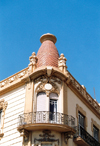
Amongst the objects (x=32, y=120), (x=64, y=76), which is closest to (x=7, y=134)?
(x=32, y=120)

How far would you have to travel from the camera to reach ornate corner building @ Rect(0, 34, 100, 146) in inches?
683

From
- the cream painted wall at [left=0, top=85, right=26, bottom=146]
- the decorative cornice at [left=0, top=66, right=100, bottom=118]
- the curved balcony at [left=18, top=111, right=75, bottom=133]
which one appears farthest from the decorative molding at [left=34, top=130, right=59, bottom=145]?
the decorative cornice at [left=0, top=66, right=100, bottom=118]

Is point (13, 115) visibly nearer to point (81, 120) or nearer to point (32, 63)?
point (32, 63)

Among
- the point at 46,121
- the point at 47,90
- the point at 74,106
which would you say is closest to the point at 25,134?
the point at 46,121

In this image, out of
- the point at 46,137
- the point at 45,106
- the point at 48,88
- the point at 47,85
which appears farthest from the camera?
the point at 47,85

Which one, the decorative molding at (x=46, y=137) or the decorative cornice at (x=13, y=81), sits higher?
the decorative cornice at (x=13, y=81)

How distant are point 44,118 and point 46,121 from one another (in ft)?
0.81

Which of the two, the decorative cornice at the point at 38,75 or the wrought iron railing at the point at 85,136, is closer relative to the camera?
the decorative cornice at the point at 38,75

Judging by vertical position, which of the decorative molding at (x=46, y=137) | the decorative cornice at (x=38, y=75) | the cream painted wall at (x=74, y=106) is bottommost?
the decorative molding at (x=46, y=137)

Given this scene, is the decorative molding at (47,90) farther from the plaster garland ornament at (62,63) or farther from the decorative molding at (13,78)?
the decorative molding at (13,78)

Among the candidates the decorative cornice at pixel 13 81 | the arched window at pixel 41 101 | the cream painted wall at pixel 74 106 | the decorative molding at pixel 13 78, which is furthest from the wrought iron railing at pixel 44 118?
the decorative molding at pixel 13 78

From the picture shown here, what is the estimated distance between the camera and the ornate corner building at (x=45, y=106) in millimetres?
17358

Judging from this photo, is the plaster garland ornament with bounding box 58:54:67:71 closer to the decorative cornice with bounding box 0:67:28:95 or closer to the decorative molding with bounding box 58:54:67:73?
the decorative molding with bounding box 58:54:67:73

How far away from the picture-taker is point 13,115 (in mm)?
19375
